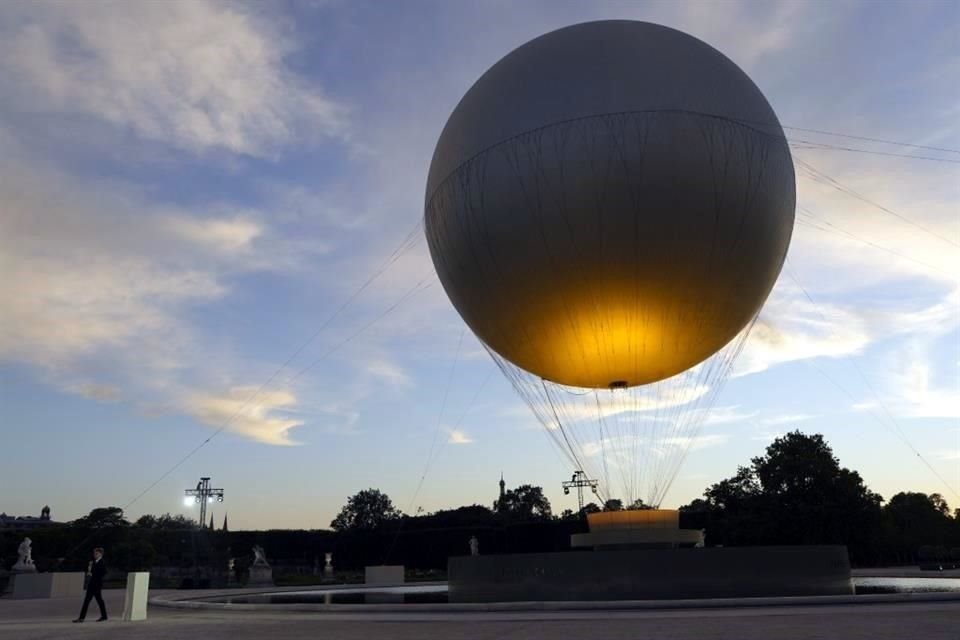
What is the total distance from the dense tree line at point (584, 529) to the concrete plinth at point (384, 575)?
16.8m

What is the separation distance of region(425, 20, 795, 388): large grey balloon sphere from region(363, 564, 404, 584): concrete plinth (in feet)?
85.1

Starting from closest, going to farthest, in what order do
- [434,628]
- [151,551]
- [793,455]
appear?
[434,628]
[793,455]
[151,551]

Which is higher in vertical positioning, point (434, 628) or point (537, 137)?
point (537, 137)

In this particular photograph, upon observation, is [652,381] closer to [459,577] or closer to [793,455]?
[459,577]

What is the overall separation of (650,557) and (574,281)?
24.4 ft

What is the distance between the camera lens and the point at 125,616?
52.0 ft

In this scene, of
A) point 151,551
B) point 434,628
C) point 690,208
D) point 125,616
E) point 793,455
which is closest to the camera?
point 434,628

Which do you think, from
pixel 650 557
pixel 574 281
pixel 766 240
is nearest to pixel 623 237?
pixel 574 281

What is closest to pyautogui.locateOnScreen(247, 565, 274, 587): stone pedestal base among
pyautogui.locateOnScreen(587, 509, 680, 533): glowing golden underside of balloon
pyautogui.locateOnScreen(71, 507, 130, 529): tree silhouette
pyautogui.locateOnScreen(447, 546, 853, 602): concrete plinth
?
pyautogui.locateOnScreen(447, 546, 853, 602): concrete plinth

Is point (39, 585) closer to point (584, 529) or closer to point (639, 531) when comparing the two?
point (639, 531)

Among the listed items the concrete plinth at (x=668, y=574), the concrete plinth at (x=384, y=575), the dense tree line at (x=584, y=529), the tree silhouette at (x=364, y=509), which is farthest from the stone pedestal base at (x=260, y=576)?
the tree silhouette at (x=364, y=509)

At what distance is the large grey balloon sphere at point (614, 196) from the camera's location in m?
17.5

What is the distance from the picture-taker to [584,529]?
3172 inches

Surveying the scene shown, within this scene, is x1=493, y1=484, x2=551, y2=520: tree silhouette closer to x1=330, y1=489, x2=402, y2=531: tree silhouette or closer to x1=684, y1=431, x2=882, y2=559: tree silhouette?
x1=330, y1=489, x2=402, y2=531: tree silhouette
